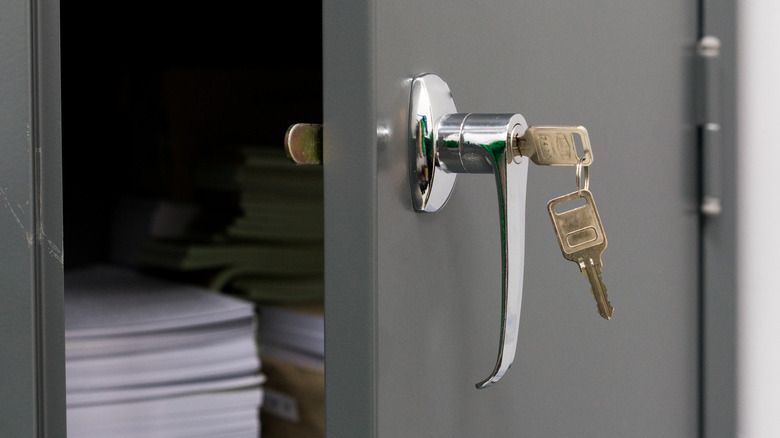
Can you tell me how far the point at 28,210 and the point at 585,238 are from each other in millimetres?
218

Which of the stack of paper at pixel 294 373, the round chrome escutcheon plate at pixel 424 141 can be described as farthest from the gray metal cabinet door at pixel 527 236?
the stack of paper at pixel 294 373

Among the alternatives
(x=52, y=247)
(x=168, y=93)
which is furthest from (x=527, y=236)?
(x=168, y=93)

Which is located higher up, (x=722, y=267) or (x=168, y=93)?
(x=168, y=93)

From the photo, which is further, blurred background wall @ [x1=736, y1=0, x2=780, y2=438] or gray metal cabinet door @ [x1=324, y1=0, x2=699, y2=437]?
blurred background wall @ [x1=736, y1=0, x2=780, y2=438]

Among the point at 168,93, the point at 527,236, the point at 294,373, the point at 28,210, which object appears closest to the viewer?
the point at 28,210

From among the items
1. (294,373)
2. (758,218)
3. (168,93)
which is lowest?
(294,373)

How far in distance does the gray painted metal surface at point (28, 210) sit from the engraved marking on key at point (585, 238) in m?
0.20

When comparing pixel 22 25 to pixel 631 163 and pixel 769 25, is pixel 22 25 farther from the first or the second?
pixel 769 25

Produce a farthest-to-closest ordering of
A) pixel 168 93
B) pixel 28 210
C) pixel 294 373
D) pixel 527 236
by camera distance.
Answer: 1. pixel 168 93
2. pixel 294 373
3. pixel 527 236
4. pixel 28 210

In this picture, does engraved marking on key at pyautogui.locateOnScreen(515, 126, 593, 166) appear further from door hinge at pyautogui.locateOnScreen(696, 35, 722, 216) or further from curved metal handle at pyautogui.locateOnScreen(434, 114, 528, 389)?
door hinge at pyautogui.locateOnScreen(696, 35, 722, 216)

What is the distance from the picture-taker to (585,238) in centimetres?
32

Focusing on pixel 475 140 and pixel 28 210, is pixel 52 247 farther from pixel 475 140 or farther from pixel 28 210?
pixel 475 140

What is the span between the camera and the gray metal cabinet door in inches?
11.6

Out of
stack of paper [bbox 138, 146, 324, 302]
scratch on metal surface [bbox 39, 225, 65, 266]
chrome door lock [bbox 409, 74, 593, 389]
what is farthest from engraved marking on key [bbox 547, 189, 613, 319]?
stack of paper [bbox 138, 146, 324, 302]
